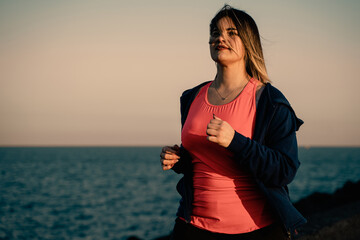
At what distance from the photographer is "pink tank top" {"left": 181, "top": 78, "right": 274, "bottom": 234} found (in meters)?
2.12

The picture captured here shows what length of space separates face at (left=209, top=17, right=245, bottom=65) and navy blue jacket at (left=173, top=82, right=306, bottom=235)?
0.29m

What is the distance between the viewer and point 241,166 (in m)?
2.13

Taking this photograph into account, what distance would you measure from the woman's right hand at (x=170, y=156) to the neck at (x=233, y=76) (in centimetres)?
52

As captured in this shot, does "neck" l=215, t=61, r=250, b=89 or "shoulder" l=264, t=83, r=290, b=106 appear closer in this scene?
"shoulder" l=264, t=83, r=290, b=106

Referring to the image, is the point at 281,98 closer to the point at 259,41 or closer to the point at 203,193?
the point at 259,41

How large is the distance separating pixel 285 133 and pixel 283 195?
1.16 feet

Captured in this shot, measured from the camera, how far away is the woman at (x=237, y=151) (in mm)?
2010

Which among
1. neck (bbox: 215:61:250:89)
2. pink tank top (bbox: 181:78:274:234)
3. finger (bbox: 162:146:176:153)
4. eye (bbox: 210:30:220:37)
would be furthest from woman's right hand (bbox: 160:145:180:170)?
eye (bbox: 210:30:220:37)

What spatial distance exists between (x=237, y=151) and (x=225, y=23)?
849 millimetres

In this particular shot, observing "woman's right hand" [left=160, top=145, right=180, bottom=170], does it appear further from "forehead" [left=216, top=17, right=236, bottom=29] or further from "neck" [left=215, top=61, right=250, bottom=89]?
"forehead" [left=216, top=17, right=236, bottom=29]

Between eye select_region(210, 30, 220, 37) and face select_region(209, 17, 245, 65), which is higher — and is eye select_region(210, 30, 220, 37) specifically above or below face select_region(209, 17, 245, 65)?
above

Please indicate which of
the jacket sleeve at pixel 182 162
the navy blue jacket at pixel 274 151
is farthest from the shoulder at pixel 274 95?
the jacket sleeve at pixel 182 162

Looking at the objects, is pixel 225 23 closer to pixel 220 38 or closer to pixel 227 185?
pixel 220 38

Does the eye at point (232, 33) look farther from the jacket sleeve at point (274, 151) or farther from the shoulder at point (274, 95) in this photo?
the jacket sleeve at point (274, 151)
